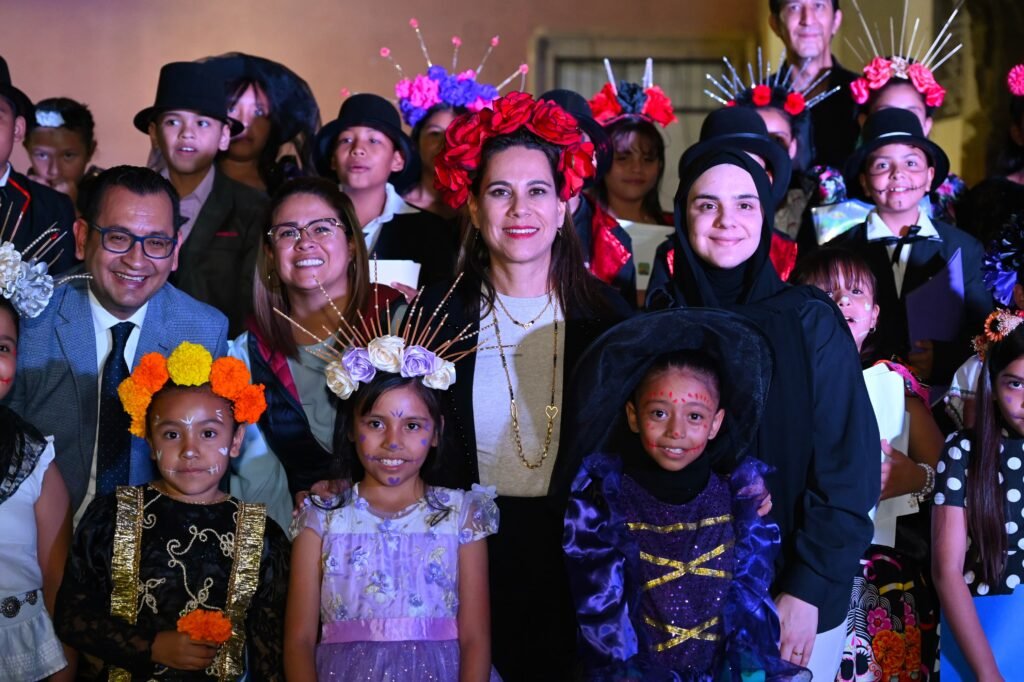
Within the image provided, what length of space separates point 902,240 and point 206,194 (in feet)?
8.86

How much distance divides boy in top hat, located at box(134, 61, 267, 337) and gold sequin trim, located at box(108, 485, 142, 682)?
1.52 m

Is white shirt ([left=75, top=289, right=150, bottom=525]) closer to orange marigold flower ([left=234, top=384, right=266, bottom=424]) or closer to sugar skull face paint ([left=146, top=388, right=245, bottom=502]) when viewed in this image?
sugar skull face paint ([left=146, top=388, right=245, bottom=502])

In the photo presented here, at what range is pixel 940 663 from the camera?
368cm

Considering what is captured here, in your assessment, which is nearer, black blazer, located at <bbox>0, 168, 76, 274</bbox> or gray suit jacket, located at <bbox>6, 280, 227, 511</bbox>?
gray suit jacket, located at <bbox>6, 280, 227, 511</bbox>

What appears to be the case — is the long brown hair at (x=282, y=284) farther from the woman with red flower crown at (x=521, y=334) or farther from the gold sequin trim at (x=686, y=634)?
the gold sequin trim at (x=686, y=634)

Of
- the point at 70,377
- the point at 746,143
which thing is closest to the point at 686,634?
the point at 746,143

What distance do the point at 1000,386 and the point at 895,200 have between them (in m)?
1.26

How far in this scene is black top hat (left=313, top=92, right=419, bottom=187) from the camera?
16.4ft

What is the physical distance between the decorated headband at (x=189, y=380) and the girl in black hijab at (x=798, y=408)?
119 centimetres

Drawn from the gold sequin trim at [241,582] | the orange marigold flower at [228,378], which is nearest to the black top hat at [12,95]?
the orange marigold flower at [228,378]

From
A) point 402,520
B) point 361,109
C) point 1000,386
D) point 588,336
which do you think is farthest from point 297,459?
point 1000,386

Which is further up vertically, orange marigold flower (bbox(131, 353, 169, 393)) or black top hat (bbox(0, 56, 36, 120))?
black top hat (bbox(0, 56, 36, 120))

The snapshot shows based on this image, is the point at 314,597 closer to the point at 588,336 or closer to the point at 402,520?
the point at 402,520

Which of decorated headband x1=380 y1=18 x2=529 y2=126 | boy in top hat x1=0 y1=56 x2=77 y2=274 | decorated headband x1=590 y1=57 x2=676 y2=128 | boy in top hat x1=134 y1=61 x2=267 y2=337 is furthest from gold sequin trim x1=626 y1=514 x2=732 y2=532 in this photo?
decorated headband x1=380 y1=18 x2=529 y2=126
